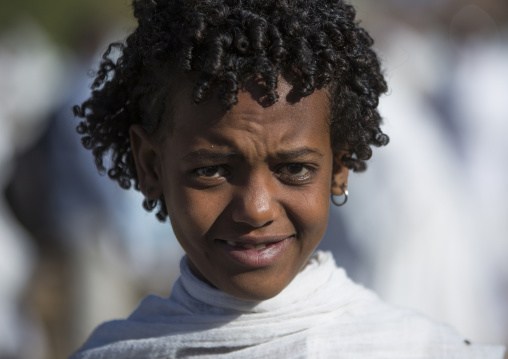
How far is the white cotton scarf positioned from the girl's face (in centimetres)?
12

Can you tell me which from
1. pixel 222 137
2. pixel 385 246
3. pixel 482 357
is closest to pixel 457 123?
pixel 385 246

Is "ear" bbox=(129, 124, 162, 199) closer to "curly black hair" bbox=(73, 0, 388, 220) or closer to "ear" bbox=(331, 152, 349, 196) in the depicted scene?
"curly black hair" bbox=(73, 0, 388, 220)

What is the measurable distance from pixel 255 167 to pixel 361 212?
3014 mm

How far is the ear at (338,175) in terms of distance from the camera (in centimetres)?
265

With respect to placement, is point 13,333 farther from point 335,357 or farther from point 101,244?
point 335,357

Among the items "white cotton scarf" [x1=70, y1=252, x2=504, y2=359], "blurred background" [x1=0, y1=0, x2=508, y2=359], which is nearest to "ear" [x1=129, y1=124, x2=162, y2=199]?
"white cotton scarf" [x1=70, y1=252, x2=504, y2=359]

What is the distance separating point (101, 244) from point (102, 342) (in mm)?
3417

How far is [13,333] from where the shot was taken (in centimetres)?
597

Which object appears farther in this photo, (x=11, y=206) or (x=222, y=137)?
(x=11, y=206)

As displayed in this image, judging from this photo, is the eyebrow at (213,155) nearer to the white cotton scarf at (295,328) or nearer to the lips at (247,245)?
the lips at (247,245)

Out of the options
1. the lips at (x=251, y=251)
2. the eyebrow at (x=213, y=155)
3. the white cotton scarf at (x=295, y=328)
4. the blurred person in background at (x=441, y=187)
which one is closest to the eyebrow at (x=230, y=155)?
the eyebrow at (x=213, y=155)

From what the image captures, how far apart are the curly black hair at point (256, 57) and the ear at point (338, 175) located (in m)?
0.04

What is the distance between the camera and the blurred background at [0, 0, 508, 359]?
208 inches

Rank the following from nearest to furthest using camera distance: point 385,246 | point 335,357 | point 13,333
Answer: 1. point 335,357
2. point 385,246
3. point 13,333
